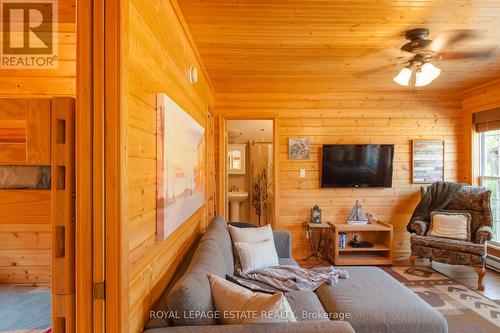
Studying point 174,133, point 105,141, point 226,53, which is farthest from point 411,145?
point 105,141

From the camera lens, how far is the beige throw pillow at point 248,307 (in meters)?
1.33

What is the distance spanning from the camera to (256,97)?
4.32 metres

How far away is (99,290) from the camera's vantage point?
1.10m

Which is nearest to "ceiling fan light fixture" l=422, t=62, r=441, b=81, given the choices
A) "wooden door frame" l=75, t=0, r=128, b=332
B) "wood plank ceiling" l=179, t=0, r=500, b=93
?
"wood plank ceiling" l=179, t=0, r=500, b=93

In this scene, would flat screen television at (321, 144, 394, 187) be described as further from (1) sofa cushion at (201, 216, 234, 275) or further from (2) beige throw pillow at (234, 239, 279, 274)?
(1) sofa cushion at (201, 216, 234, 275)

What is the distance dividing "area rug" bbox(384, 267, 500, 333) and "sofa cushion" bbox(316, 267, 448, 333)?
83cm

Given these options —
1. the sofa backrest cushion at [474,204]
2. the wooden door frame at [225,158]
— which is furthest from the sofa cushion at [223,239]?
the sofa backrest cushion at [474,204]

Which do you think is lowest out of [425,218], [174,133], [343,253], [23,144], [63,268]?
[343,253]

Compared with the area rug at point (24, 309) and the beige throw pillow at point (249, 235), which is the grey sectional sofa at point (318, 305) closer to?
the beige throw pillow at point (249, 235)

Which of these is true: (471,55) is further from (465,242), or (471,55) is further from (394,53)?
(465,242)

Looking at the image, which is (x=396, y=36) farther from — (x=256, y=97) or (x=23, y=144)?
(x=23, y=144)

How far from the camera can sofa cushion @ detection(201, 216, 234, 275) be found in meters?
2.29

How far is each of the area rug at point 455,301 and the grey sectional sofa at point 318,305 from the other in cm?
86

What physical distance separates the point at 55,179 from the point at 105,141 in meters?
0.26
